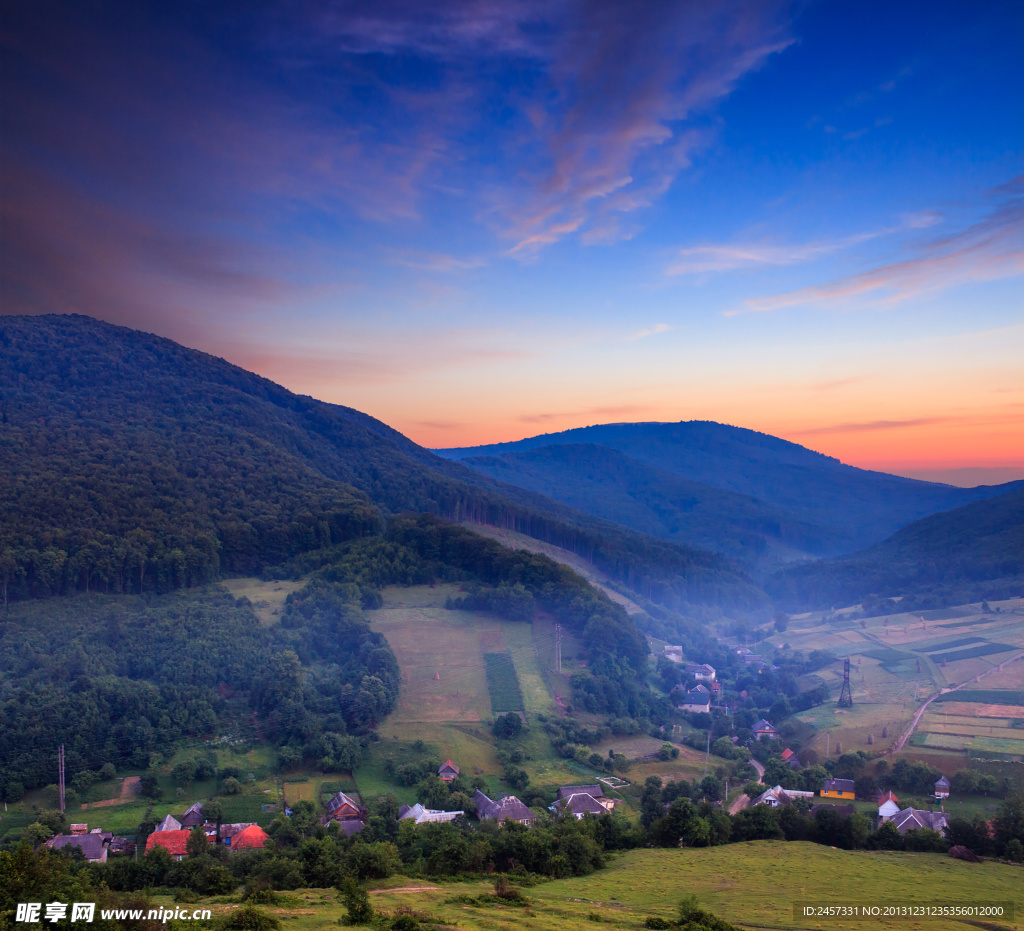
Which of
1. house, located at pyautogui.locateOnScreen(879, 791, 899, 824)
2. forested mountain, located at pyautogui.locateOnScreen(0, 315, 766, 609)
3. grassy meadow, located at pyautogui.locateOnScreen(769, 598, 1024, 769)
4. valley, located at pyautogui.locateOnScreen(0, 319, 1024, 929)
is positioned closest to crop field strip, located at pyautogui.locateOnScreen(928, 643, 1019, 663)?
grassy meadow, located at pyautogui.locateOnScreen(769, 598, 1024, 769)

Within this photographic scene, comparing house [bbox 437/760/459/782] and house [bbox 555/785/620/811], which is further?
house [bbox 437/760/459/782]

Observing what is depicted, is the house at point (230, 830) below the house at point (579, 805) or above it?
above

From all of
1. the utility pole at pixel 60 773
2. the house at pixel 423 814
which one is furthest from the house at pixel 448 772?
the utility pole at pixel 60 773

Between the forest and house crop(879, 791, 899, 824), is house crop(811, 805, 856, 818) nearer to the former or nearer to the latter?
house crop(879, 791, 899, 824)

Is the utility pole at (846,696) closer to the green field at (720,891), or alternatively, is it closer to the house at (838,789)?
the house at (838,789)

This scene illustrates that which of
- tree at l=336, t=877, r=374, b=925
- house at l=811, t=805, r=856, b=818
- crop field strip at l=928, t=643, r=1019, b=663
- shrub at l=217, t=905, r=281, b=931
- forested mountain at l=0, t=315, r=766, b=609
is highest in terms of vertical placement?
forested mountain at l=0, t=315, r=766, b=609

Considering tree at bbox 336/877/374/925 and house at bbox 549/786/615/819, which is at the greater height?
tree at bbox 336/877/374/925
